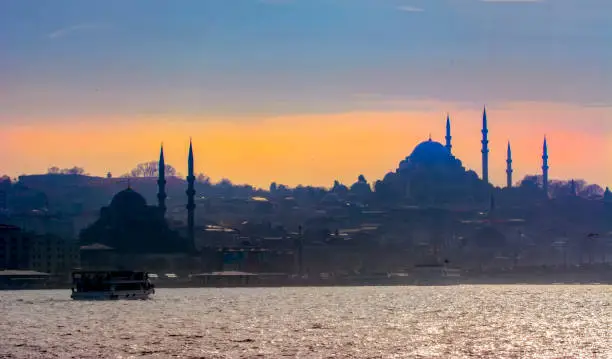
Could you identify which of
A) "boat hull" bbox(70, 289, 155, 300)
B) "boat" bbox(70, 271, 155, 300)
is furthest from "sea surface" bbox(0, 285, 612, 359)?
"boat" bbox(70, 271, 155, 300)

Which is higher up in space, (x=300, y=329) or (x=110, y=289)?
(x=110, y=289)

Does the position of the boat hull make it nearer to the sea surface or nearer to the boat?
the boat

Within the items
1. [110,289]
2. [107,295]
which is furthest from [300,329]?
[110,289]

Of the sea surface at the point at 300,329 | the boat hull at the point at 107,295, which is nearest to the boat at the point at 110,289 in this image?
the boat hull at the point at 107,295

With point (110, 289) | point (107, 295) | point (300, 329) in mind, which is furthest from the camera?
point (110, 289)

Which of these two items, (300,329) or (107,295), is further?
(107,295)

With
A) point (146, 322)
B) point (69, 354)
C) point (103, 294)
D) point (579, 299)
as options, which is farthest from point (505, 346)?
point (579, 299)

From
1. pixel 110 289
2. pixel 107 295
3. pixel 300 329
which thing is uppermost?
pixel 110 289

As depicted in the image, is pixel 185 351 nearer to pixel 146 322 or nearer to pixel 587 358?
pixel 587 358

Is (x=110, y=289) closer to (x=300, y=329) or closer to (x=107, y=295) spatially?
(x=107, y=295)

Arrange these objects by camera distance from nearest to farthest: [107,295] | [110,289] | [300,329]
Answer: [300,329], [107,295], [110,289]
